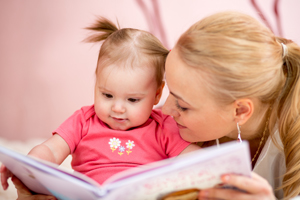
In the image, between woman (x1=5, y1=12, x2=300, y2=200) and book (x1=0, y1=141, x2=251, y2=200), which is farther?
woman (x1=5, y1=12, x2=300, y2=200)

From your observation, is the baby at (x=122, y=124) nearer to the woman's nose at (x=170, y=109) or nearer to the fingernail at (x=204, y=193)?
the woman's nose at (x=170, y=109)

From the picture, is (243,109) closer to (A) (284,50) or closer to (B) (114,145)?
(A) (284,50)

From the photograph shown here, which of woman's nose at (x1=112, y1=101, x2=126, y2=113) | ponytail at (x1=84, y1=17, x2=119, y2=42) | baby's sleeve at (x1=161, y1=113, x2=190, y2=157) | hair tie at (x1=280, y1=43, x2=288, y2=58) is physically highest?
ponytail at (x1=84, y1=17, x2=119, y2=42)

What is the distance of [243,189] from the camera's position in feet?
2.45

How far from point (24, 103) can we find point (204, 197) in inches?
70.8

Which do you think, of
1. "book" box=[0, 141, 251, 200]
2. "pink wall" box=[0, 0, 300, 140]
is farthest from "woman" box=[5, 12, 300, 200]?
"pink wall" box=[0, 0, 300, 140]

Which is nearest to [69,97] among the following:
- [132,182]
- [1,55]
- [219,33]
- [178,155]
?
[1,55]

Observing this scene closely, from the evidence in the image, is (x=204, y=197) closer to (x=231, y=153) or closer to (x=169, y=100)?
(x=231, y=153)

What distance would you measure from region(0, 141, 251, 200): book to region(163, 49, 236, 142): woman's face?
27 cm

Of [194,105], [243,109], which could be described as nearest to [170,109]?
[194,105]

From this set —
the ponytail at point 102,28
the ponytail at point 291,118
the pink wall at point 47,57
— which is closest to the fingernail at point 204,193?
the ponytail at point 291,118

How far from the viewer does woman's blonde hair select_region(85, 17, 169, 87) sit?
45.2 inches

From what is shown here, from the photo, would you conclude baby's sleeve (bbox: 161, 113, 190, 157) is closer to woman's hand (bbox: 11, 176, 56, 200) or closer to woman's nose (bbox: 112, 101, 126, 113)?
woman's nose (bbox: 112, 101, 126, 113)

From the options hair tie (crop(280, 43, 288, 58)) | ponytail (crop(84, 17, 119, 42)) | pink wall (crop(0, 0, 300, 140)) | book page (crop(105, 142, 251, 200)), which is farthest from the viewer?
pink wall (crop(0, 0, 300, 140))
